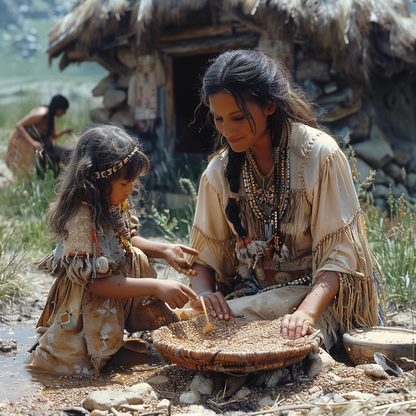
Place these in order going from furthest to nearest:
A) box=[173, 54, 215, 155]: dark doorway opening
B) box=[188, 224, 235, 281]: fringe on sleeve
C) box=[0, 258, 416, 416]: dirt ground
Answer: box=[173, 54, 215, 155]: dark doorway opening, box=[188, 224, 235, 281]: fringe on sleeve, box=[0, 258, 416, 416]: dirt ground

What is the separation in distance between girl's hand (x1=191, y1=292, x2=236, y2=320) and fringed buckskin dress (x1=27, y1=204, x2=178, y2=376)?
0.41 meters

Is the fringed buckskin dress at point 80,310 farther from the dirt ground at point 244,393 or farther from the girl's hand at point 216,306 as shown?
the girl's hand at point 216,306

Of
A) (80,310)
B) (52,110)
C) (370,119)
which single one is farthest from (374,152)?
(80,310)

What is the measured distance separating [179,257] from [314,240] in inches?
28.1

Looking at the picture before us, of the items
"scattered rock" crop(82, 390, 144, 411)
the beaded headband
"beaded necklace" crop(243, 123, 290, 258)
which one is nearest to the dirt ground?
"scattered rock" crop(82, 390, 144, 411)

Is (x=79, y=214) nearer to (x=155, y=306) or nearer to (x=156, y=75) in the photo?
(x=155, y=306)

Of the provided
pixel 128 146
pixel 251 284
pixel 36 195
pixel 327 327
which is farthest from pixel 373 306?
pixel 36 195

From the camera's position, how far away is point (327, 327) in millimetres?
2812

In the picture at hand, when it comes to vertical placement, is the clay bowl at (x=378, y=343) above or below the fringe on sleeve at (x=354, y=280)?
below

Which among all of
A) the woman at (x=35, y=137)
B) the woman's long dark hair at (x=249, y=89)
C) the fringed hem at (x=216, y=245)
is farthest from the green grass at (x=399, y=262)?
the woman at (x=35, y=137)

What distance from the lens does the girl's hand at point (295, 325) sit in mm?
2447

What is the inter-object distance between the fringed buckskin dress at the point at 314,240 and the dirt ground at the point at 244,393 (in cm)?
31

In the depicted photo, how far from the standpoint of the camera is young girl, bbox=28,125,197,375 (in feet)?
8.77

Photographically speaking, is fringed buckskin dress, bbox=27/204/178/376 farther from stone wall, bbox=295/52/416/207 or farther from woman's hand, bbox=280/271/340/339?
stone wall, bbox=295/52/416/207
